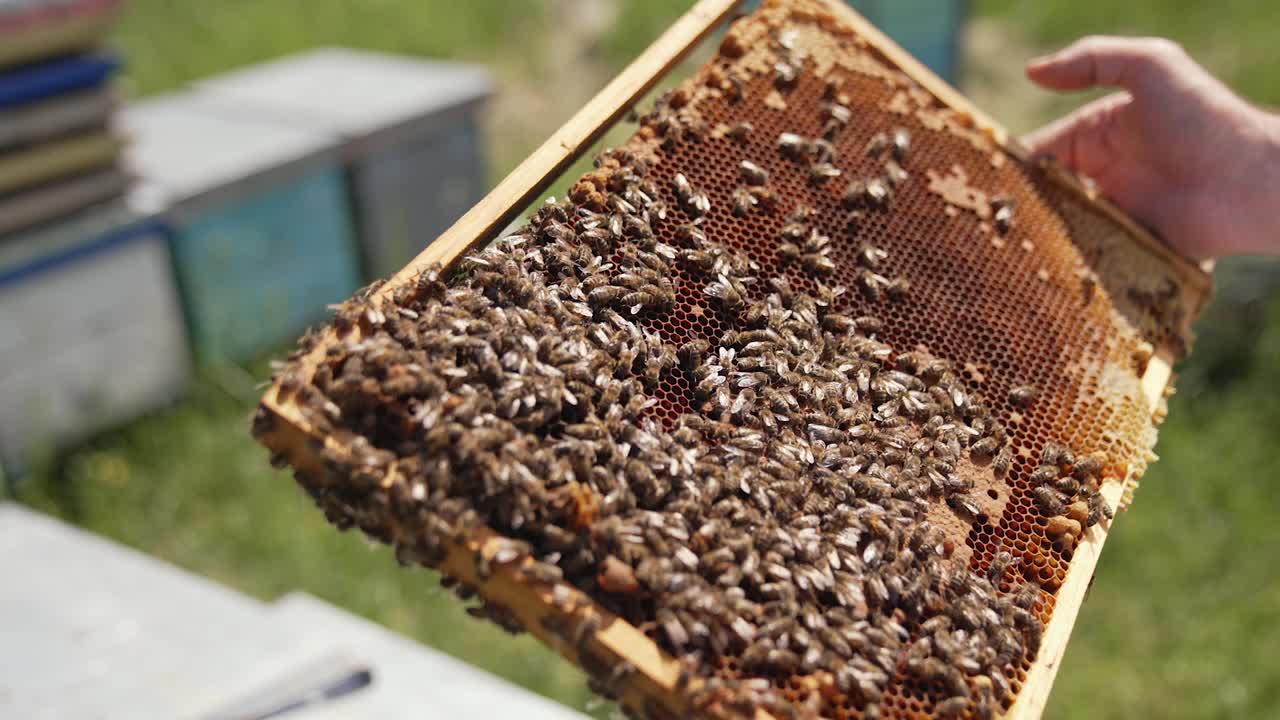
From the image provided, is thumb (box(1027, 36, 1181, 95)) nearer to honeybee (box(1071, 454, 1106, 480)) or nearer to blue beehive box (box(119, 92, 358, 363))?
honeybee (box(1071, 454, 1106, 480))

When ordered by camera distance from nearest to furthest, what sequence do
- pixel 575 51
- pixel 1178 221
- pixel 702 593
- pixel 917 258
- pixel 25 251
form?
pixel 702 593, pixel 917 258, pixel 1178 221, pixel 25 251, pixel 575 51

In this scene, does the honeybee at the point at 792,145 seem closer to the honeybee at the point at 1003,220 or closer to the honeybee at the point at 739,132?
the honeybee at the point at 739,132

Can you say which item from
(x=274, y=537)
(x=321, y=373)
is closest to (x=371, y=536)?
(x=321, y=373)

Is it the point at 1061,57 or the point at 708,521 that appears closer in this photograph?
the point at 708,521

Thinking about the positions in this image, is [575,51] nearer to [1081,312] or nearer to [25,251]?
[25,251]

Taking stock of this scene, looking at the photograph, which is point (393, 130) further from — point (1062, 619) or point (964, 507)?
point (1062, 619)

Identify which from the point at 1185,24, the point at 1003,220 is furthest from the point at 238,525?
the point at 1185,24
